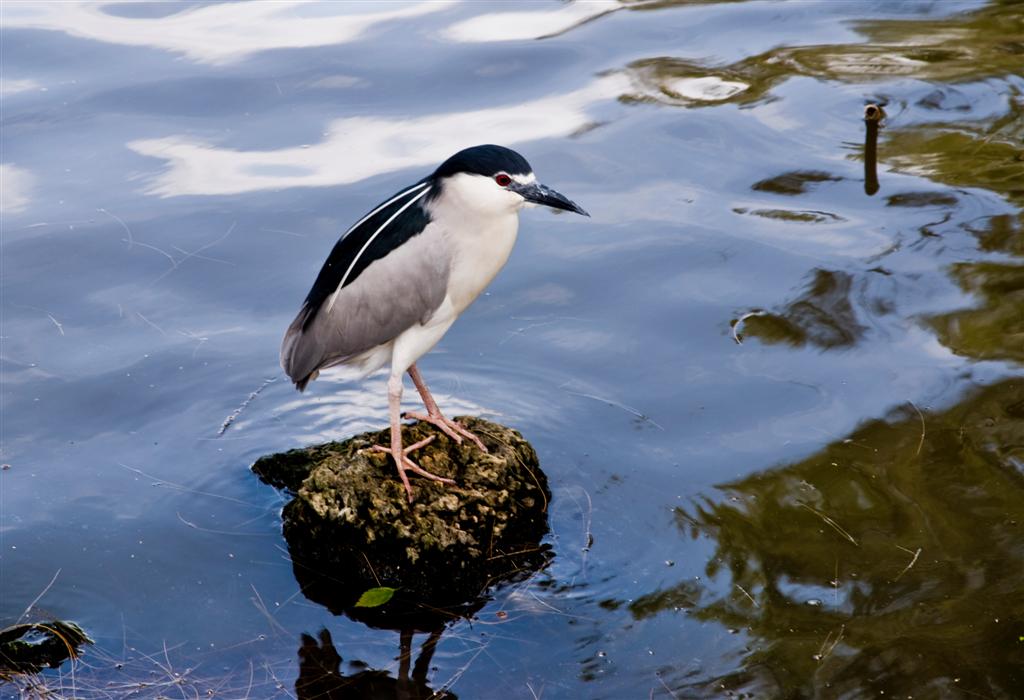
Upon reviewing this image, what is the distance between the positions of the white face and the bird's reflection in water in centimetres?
169

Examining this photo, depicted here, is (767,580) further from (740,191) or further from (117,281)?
(117,281)

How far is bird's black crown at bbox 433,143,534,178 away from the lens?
502 cm

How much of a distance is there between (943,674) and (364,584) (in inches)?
88.7

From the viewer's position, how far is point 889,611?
4.90 metres

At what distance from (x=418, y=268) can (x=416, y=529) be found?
1067mm

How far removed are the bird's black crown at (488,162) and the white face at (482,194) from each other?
2 centimetres

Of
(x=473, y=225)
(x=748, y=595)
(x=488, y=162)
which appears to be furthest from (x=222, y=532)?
(x=748, y=595)

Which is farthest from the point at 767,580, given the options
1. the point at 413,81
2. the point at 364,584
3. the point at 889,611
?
the point at 413,81

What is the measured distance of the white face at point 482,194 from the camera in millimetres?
5059

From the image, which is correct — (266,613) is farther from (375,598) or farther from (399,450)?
(399,450)

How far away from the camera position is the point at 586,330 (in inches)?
276

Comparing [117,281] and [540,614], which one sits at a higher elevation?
[117,281]

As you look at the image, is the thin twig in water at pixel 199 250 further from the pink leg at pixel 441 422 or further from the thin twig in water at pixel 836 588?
the thin twig in water at pixel 836 588

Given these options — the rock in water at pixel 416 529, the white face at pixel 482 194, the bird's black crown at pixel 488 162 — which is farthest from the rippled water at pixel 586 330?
the bird's black crown at pixel 488 162
